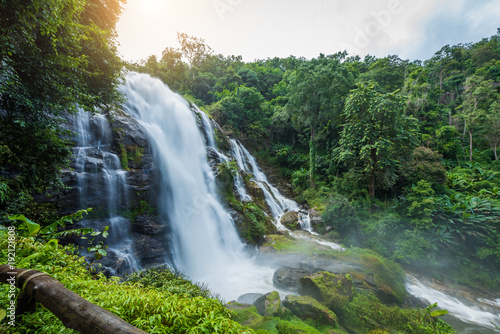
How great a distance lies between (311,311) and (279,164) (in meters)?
18.7

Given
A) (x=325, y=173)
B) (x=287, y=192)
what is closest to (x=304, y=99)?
(x=325, y=173)

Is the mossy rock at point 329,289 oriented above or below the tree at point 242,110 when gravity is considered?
below

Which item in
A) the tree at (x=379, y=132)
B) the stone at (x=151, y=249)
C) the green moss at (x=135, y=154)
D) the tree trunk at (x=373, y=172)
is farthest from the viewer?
the tree trunk at (x=373, y=172)

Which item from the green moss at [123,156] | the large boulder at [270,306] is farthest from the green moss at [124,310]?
the green moss at [123,156]

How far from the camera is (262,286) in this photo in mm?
7434

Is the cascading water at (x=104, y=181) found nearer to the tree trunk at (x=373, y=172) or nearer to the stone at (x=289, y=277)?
the stone at (x=289, y=277)

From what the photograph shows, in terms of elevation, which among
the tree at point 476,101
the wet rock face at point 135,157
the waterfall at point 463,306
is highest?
the tree at point 476,101

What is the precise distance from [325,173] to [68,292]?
61.8 ft

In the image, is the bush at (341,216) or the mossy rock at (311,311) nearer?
the mossy rock at (311,311)

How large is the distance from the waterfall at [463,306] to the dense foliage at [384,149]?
1.50m

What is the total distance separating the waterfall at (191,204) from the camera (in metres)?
8.18

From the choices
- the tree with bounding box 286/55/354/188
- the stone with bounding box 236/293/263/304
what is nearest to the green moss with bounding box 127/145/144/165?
the stone with bounding box 236/293/263/304

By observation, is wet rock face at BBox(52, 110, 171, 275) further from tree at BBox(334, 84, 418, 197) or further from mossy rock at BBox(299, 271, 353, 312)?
tree at BBox(334, 84, 418, 197)

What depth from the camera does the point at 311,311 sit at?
5.04 metres
